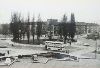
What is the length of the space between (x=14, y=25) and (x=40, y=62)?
1.17m

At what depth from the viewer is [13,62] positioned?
515 centimetres

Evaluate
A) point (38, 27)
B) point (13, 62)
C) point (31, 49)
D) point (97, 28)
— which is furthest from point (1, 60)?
point (97, 28)

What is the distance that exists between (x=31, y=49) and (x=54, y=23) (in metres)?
0.86

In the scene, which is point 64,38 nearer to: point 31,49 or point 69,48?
point 69,48

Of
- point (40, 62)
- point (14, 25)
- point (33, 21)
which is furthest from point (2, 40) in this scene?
point (40, 62)

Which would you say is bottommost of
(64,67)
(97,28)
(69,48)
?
(64,67)

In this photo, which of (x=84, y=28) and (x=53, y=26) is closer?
(x=53, y=26)

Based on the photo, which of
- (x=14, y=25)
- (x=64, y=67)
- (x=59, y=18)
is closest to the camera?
(x=64, y=67)

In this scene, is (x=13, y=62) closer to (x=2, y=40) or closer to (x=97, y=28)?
(x=2, y=40)

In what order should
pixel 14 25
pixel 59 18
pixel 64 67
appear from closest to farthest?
pixel 64 67, pixel 59 18, pixel 14 25

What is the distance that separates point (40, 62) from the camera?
5.20 m

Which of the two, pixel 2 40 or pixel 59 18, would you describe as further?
pixel 2 40

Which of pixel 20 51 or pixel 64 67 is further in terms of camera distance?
pixel 20 51

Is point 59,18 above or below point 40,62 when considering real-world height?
above
